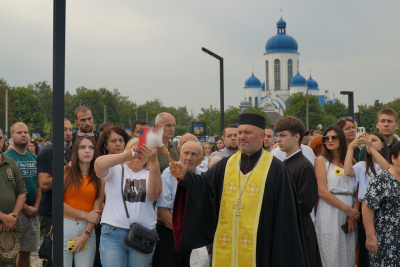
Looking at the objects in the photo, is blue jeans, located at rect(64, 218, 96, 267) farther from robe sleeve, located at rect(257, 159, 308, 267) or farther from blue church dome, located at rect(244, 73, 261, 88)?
blue church dome, located at rect(244, 73, 261, 88)

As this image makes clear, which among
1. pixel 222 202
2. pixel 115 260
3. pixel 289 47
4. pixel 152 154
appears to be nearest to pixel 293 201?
pixel 222 202

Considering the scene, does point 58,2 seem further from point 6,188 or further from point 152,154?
point 6,188

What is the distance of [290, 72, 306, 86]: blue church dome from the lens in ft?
418

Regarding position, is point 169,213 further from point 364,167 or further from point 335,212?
Answer: point 364,167

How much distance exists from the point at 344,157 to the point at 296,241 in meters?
2.47

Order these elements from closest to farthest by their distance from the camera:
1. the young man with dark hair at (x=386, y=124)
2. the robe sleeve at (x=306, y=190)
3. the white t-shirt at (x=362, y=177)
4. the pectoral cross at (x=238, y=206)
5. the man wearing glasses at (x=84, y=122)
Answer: the pectoral cross at (x=238, y=206), the robe sleeve at (x=306, y=190), the white t-shirt at (x=362, y=177), the man wearing glasses at (x=84, y=122), the young man with dark hair at (x=386, y=124)

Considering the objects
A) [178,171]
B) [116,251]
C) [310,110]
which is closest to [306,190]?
[178,171]

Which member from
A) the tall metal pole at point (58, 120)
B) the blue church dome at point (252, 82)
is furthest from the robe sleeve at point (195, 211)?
the blue church dome at point (252, 82)

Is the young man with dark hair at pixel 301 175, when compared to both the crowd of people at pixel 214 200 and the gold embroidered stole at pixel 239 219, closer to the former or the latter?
the crowd of people at pixel 214 200

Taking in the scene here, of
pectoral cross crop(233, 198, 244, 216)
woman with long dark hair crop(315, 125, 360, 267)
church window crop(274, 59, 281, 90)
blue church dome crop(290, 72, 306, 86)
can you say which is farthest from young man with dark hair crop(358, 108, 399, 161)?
church window crop(274, 59, 281, 90)

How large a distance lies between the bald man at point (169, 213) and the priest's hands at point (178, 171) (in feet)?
3.40

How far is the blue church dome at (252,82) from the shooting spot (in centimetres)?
13825

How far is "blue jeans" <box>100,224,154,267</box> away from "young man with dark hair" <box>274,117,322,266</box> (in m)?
1.84

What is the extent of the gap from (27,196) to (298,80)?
123806 millimetres
